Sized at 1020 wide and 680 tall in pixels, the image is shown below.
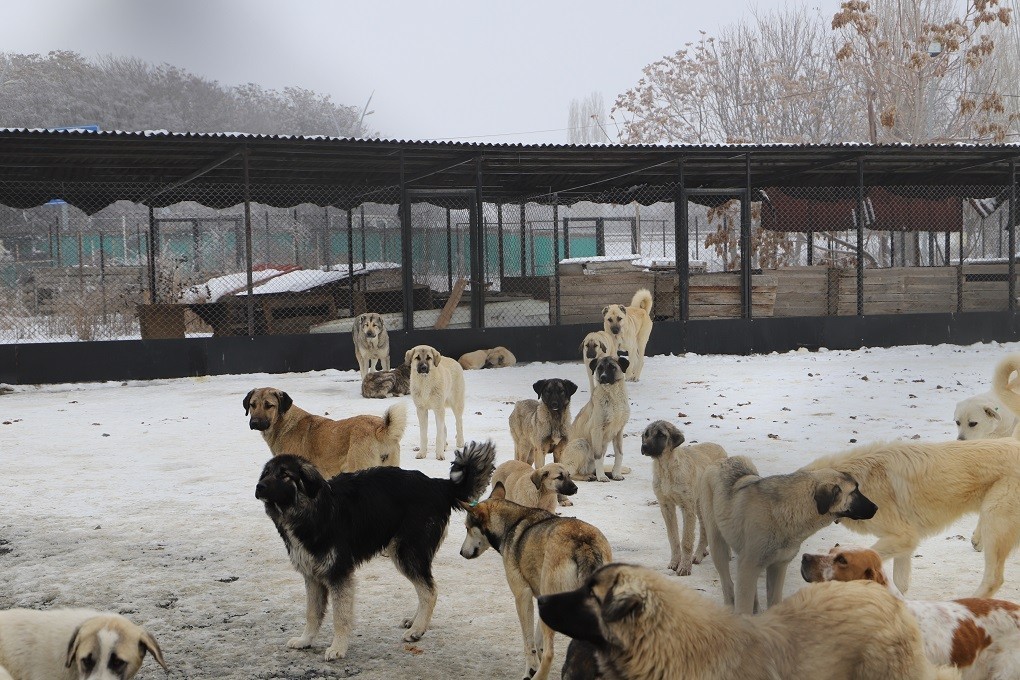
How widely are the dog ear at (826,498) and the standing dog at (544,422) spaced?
3.26 metres

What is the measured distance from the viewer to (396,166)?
57.2 ft

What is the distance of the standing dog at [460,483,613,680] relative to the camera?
3.80 metres

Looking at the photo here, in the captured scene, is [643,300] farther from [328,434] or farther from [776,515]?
[776,515]

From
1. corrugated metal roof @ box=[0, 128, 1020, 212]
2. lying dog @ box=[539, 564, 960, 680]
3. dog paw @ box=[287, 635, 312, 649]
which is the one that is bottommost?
dog paw @ box=[287, 635, 312, 649]

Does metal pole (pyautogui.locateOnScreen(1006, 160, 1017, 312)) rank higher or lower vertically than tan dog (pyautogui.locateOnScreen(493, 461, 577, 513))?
higher

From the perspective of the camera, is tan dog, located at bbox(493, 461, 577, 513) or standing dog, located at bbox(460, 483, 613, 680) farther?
tan dog, located at bbox(493, 461, 577, 513)

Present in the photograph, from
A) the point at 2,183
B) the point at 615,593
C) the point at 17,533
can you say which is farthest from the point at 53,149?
the point at 615,593

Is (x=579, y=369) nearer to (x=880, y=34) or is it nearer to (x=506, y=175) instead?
(x=506, y=175)

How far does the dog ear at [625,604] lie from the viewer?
2.70 meters

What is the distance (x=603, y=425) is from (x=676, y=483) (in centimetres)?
220

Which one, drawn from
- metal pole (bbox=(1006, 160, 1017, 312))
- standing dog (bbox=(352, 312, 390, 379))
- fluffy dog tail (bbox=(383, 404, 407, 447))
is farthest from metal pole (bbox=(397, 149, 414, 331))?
metal pole (bbox=(1006, 160, 1017, 312))

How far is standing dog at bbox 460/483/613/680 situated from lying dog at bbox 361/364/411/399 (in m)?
7.65

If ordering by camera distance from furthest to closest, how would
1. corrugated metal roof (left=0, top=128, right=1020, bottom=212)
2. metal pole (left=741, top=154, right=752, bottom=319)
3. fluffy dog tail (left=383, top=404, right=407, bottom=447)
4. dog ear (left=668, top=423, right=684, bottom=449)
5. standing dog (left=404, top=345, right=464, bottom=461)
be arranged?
metal pole (left=741, top=154, right=752, bottom=319)
corrugated metal roof (left=0, top=128, right=1020, bottom=212)
standing dog (left=404, top=345, right=464, bottom=461)
fluffy dog tail (left=383, top=404, right=407, bottom=447)
dog ear (left=668, top=423, right=684, bottom=449)

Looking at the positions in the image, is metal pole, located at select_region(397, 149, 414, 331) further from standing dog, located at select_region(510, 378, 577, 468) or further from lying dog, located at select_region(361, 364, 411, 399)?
standing dog, located at select_region(510, 378, 577, 468)
